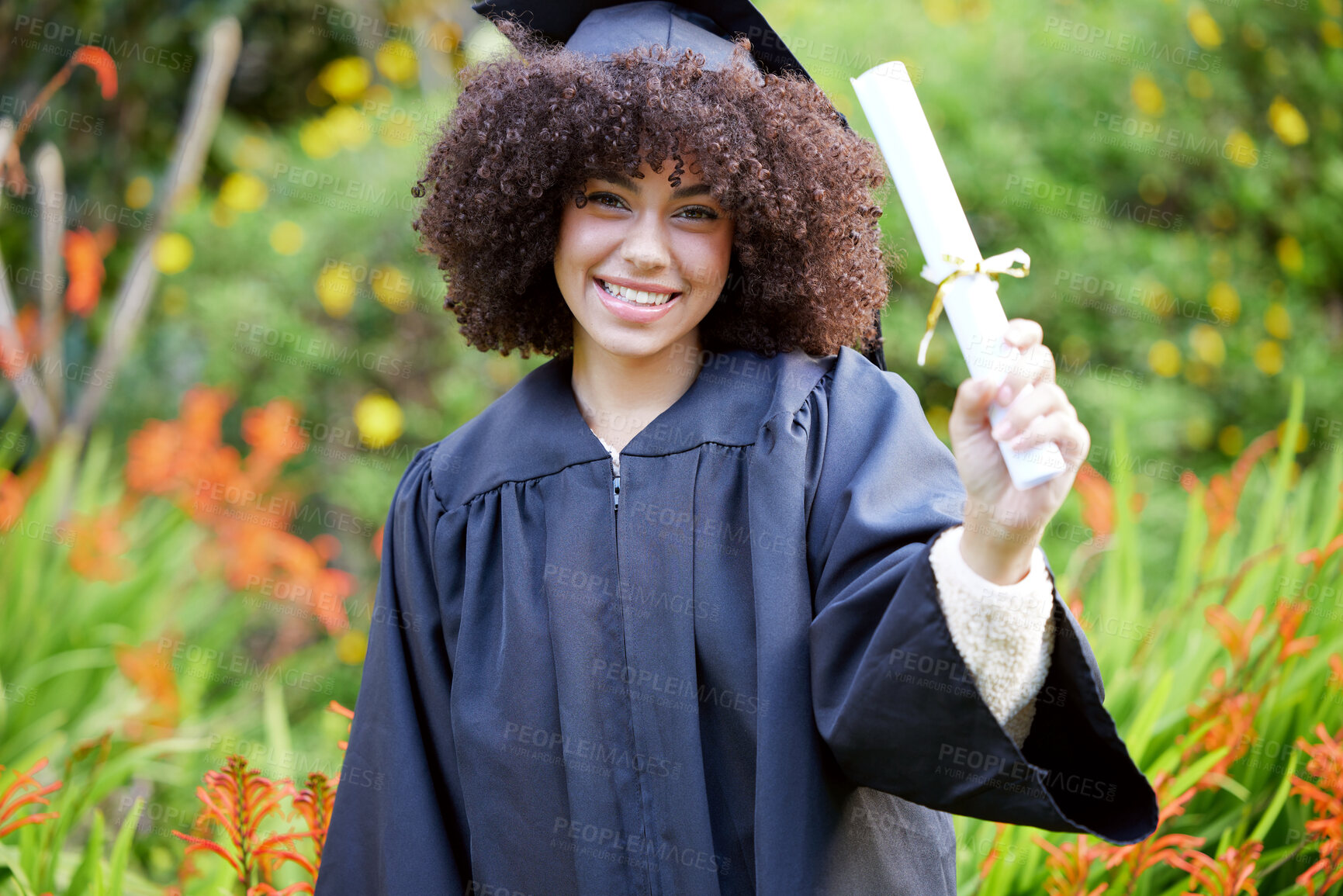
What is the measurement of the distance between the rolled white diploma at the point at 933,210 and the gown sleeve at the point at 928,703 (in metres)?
0.26

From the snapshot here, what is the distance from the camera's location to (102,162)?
14.3 ft

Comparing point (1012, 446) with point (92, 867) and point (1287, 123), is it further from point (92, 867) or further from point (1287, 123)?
point (1287, 123)

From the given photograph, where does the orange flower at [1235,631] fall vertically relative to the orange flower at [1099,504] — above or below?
below

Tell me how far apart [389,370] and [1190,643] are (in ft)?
9.14

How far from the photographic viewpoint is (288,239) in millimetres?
4055

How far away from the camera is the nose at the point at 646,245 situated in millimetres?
1569

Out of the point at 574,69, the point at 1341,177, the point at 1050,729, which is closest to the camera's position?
the point at 1050,729

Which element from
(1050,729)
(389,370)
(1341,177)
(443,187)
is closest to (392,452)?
(389,370)

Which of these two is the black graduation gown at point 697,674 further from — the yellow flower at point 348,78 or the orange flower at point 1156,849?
the yellow flower at point 348,78

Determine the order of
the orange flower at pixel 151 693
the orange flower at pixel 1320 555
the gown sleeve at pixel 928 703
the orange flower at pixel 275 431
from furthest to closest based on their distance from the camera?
the orange flower at pixel 275 431 < the orange flower at pixel 151 693 < the orange flower at pixel 1320 555 < the gown sleeve at pixel 928 703

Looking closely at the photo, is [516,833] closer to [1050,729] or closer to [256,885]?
[256,885]

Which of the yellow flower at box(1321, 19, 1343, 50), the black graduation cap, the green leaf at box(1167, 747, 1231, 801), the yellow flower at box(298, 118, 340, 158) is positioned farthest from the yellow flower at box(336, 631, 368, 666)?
the yellow flower at box(1321, 19, 1343, 50)

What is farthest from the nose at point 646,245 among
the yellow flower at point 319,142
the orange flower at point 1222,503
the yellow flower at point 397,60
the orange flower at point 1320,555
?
the yellow flower at point 397,60

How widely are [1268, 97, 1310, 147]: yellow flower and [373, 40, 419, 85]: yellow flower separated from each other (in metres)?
3.76
